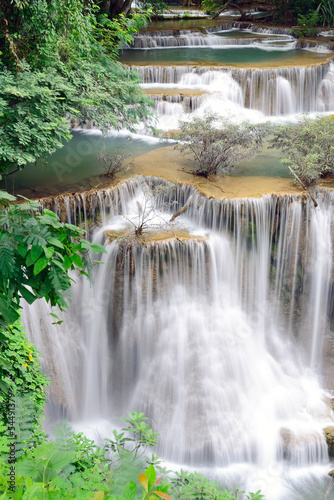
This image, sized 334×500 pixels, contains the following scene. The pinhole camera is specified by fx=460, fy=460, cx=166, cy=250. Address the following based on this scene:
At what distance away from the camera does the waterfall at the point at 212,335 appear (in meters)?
7.39

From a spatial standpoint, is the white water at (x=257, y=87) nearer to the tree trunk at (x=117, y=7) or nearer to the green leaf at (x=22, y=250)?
the tree trunk at (x=117, y=7)

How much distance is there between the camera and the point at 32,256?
2.71 m

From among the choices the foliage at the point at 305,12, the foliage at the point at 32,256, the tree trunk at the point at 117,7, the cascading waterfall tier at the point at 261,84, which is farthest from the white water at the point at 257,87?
the foliage at the point at 32,256

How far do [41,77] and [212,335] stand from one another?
500 centimetres

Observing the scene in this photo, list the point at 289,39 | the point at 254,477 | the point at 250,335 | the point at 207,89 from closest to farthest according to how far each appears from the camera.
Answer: the point at 254,477 < the point at 250,335 < the point at 207,89 < the point at 289,39

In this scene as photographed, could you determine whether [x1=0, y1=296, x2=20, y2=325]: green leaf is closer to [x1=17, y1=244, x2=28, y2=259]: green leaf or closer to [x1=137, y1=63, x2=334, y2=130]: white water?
[x1=17, y1=244, x2=28, y2=259]: green leaf

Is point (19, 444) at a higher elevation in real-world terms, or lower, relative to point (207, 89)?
lower

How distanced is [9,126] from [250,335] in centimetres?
532

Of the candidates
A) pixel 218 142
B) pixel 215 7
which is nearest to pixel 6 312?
pixel 218 142

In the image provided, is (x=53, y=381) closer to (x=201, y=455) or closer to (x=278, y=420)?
(x=201, y=455)

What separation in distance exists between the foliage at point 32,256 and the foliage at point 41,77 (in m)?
3.94

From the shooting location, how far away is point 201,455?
285 inches

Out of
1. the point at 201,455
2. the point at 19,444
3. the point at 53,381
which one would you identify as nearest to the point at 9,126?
the point at 53,381

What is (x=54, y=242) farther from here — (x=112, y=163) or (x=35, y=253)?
(x=112, y=163)
